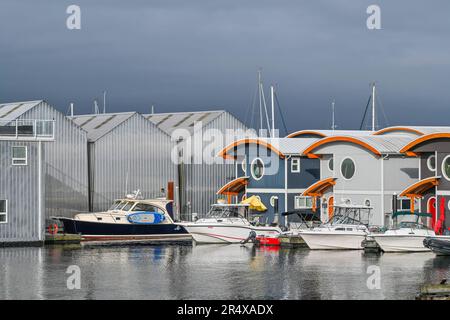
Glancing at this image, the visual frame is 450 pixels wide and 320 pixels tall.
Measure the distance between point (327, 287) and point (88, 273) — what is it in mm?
10453

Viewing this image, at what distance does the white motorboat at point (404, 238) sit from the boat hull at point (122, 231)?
14436 mm

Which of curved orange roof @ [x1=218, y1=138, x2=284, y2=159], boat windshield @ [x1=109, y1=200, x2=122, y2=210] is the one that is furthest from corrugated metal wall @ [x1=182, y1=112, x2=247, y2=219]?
boat windshield @ [x1=109, y1=200, x2=122, y2=210]

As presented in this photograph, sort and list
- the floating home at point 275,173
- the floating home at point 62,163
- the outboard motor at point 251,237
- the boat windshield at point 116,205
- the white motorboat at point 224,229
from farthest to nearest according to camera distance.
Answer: the floating home at point 275,173 < the floating home at point 62,163 < the boat windshield at point 116,205 < the white motorboat at point 224,229 < the outboard motor at point 251,237

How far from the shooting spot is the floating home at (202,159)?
69.5m

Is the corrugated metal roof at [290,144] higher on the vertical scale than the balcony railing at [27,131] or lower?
lower

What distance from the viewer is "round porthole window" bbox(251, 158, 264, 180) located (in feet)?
219

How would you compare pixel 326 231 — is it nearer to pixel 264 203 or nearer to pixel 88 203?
pixel 264 203

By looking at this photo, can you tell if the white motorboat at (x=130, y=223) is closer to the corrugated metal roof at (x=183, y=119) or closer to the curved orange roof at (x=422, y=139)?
the corrugated metal roof at (x=183, y=119)

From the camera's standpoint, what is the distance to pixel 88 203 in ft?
211

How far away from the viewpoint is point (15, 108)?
216ft

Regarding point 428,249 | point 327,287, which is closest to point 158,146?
point 428,249

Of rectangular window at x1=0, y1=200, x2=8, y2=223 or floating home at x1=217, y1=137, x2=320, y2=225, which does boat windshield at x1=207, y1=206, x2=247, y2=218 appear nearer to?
floating home at x1=217, y1=137, x2=320, y2=225

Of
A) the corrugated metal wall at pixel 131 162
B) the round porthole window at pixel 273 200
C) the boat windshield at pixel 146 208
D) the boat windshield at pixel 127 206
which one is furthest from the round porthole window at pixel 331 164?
the boat windshield at pixel 127 206

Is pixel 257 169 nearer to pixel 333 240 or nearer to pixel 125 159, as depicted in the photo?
pixel 125 159
